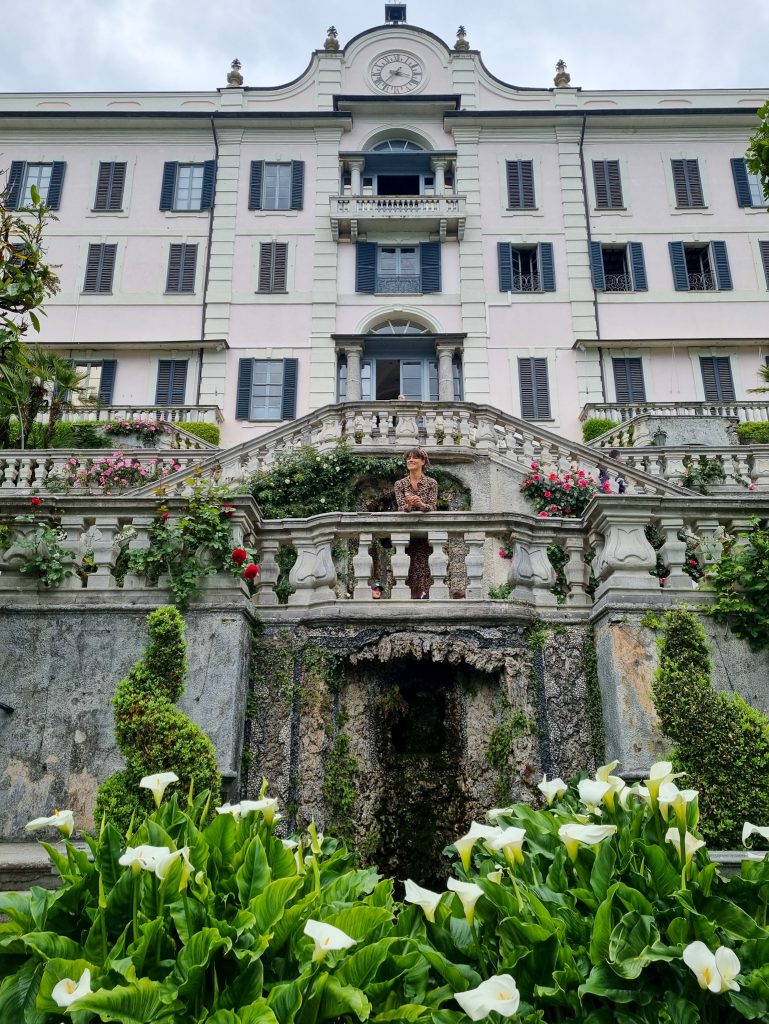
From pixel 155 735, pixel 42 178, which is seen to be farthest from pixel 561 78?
pixel 155 735

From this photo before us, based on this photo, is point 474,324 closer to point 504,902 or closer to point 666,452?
point 666,452

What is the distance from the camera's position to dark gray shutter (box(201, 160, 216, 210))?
2478 centimetres

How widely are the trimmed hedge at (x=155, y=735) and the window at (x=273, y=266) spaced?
1981 centimetres

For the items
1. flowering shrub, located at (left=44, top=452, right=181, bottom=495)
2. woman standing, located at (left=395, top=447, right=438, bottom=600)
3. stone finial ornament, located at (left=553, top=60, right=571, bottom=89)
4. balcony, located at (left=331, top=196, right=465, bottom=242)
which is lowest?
woman standing, located at (left=395, top=447, right=438, bottom=600)

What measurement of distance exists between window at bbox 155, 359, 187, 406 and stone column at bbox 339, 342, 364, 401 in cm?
473

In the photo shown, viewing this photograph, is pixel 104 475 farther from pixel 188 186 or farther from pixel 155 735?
pixel 188 186

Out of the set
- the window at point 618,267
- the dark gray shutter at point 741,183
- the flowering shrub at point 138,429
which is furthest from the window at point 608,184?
the flowering shrub at point 138,429

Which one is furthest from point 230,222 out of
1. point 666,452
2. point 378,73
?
point 666,452

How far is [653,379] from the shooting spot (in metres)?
22.5

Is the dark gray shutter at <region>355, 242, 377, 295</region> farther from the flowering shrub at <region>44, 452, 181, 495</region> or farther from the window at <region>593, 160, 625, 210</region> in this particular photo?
the flowering shrub at <region>44, 452, 181, 495</region>

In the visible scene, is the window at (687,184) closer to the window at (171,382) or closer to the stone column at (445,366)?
the stone column at (445,366)

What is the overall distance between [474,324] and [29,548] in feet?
59.3

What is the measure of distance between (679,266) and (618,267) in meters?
1.86

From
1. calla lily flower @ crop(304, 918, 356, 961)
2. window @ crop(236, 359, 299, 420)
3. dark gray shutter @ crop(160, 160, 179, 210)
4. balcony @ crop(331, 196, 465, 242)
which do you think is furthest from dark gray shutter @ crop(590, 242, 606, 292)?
calla lily flower @ crop(304, 918, 356, 961)
